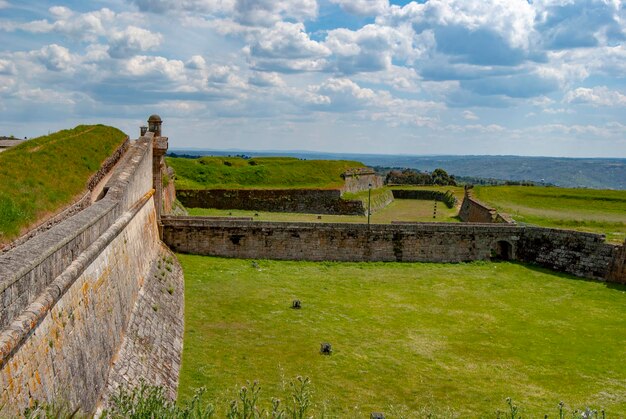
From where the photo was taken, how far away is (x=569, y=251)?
25.8m

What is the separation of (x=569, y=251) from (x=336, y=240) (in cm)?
1088

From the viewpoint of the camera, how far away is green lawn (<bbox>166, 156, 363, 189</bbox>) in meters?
46.8

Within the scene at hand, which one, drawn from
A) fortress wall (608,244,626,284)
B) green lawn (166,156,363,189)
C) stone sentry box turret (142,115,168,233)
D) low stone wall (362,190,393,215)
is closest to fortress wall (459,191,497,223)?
low stone wall (362,190,393,215)

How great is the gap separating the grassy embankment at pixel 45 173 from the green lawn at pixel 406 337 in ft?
16.5

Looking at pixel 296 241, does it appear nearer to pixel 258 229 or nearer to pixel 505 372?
pixel 258 229

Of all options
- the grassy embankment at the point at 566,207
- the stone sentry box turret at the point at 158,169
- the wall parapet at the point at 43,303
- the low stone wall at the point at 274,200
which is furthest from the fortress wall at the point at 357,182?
the wall parapet at the point at 43,303

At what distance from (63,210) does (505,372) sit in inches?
492

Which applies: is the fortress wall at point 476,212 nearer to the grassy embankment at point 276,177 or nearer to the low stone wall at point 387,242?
the grassy embankment at point 276,177

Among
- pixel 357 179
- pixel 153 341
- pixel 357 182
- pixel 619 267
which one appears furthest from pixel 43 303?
pixel 357 179

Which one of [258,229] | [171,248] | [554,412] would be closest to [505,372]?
[554,412]

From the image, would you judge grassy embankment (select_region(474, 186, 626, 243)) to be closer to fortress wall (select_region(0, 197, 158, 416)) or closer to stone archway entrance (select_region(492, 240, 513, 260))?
stone archway entrance (select_region(492, 240, 513, 260))

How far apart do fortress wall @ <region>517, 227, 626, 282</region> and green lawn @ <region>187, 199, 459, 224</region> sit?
1233cm

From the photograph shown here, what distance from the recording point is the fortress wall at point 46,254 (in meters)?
6.38

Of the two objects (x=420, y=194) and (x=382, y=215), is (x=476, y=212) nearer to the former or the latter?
(x=382, y=215)
